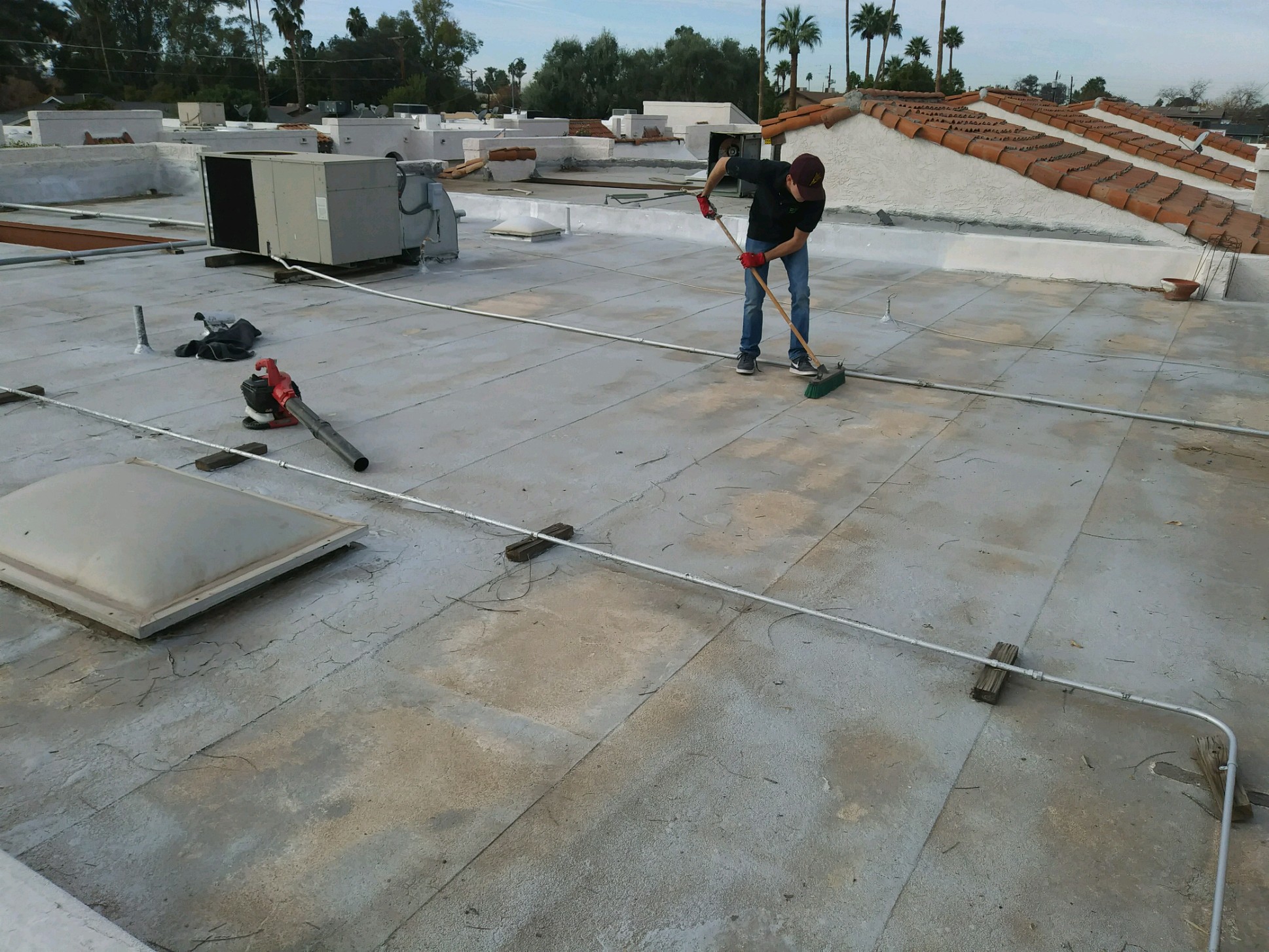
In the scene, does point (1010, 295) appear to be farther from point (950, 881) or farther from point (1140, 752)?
point (950, 881)

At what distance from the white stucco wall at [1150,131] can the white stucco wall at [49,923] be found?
71.9ft

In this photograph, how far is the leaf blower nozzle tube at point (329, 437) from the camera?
5.29 m

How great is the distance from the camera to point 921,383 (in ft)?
23.0

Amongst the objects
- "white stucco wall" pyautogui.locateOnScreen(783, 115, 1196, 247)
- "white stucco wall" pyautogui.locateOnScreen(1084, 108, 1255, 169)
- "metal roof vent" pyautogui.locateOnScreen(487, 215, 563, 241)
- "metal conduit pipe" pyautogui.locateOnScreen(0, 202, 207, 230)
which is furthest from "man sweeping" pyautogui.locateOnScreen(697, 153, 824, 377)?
"white stucco wall" pyautogui.locateOnScreen(1084, 108, 1255, 169)

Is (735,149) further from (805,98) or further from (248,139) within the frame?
(805,98)

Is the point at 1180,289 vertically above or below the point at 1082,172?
below

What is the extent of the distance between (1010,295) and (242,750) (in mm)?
9274

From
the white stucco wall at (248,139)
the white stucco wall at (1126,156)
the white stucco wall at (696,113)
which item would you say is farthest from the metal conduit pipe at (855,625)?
the white stucco wall at (696,113)

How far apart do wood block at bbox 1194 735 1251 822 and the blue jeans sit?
4356mm

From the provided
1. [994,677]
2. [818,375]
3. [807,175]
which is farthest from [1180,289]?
[994,677]

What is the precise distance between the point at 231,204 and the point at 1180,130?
19.4m

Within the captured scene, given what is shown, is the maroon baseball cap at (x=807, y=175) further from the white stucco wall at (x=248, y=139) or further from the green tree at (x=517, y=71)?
the green tree at (x=517, y=71)

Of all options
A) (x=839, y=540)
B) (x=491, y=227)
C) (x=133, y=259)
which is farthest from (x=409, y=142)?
(x=839, y=540)

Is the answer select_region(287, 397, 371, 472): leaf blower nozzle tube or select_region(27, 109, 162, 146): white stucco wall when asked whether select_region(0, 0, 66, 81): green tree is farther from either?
select_region(287, 397, 371, 472): leaf blower nozzle tube
